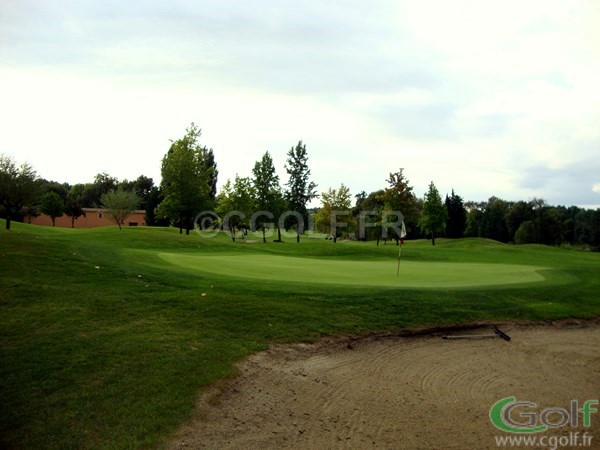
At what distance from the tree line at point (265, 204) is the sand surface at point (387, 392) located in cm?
2967

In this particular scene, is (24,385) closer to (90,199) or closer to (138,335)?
(138,335)

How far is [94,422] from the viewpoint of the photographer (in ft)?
19.4

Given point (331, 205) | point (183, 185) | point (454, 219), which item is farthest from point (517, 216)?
point (183, 185)

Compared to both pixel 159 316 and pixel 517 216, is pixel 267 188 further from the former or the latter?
pixel 517 216

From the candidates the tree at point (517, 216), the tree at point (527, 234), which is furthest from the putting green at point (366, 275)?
the tree at point (517, 216)

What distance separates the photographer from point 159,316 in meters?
10.0

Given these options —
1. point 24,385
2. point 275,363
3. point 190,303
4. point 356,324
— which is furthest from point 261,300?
point 24,385

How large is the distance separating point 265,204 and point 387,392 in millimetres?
50666

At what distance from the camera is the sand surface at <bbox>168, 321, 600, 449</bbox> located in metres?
6.10

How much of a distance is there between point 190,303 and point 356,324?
4234mm

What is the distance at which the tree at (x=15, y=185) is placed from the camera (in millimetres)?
31969

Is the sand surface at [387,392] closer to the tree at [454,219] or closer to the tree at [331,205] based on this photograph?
the tree at [331,205]

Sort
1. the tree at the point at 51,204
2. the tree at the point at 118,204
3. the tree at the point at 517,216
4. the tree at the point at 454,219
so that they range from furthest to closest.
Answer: the tree at the point at 517,216 → the tree at the point at 454,219 → the tree at the point at 51,204 → the tree at the point at 118,204

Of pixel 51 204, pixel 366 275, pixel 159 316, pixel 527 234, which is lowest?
pixel 159 316
